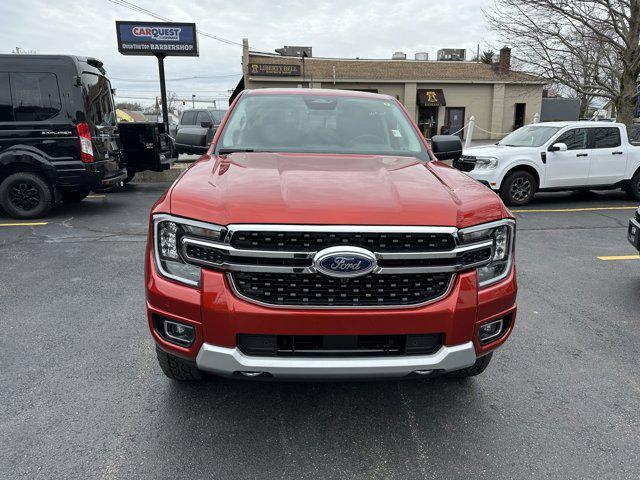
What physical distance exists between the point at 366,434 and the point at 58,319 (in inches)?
111

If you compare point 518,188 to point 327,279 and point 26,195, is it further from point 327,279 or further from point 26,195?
point 26,195

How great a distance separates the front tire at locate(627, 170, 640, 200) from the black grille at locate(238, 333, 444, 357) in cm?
1008

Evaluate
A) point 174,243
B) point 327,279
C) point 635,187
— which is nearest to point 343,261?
point 327,279

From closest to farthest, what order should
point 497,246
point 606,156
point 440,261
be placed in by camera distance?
point 440,261 < point 497,246 < point 606,156

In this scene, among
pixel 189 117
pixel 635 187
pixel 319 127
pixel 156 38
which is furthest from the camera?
pixel 189 117

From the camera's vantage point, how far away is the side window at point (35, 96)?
23.4 ft

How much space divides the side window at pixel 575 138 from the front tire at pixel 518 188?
0.98 m

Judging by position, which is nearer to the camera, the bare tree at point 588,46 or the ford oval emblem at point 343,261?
the ford oval emblem at point 343,261

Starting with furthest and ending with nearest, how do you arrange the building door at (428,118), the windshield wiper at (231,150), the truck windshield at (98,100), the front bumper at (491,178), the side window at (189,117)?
the building door at (428,118), the side window at (189,117), the front bumper at (491,178), the truck windshield at (98,100), the windshield wiper at (231,150)

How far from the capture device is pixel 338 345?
216 centimetres

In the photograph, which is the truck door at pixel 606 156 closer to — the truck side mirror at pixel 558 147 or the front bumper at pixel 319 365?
the truck side mirror at pixel 558 147

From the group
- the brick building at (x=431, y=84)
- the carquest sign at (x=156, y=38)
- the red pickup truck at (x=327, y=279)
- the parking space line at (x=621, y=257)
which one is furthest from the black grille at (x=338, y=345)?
the brick building at (x=431, y=84)

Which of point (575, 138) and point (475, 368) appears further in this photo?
point (575, 138)

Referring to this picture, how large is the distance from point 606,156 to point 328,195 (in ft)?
31.4
